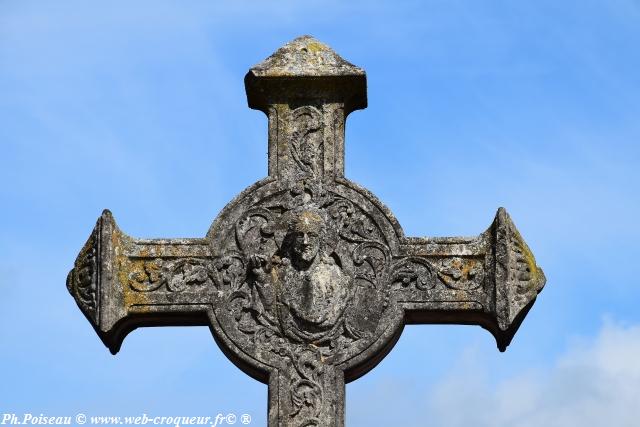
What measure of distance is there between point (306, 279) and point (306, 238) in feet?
1.00

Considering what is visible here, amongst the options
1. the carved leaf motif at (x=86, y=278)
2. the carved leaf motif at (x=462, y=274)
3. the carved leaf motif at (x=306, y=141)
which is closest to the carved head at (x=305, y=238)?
the carved leaf motif at (x=306, y=141)

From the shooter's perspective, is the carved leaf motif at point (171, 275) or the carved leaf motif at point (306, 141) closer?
the carved leaf motif at point (171, 275)

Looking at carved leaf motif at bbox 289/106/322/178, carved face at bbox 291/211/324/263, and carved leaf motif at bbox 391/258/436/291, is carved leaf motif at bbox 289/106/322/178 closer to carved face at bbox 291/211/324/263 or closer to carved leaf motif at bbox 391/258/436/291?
carved face at bbox 291/211/324/263

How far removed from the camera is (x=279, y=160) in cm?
2016

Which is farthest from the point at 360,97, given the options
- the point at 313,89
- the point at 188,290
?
the point at 188,290

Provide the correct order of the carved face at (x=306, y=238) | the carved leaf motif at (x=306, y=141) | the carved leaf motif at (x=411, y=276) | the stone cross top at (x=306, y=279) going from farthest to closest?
the carved leaf motif at (x=306, y=141) < the carved leaf motif at (x=411, y=276) < the carved face at (x=306, y=238) < the stone cross top at (x=306, y=279)

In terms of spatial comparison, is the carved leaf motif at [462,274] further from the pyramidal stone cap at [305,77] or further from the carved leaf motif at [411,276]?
the pyramidal stone cap at [305,77]

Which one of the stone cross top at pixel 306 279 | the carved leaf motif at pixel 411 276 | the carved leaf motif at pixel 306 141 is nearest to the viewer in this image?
the stone cross top at pixel 306 279

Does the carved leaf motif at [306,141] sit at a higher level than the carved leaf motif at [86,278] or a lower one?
higher

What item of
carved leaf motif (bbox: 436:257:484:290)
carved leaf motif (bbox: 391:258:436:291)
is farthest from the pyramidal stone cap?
carved leaf motif (bbox: 436:257:484:290)

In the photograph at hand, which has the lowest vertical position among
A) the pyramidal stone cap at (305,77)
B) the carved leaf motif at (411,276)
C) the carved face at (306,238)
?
the carved leaf motif at (411,276)

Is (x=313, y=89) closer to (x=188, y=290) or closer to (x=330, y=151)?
(x=330, y=151)

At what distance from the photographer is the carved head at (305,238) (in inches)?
773

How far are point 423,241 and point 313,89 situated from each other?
1.46 m
